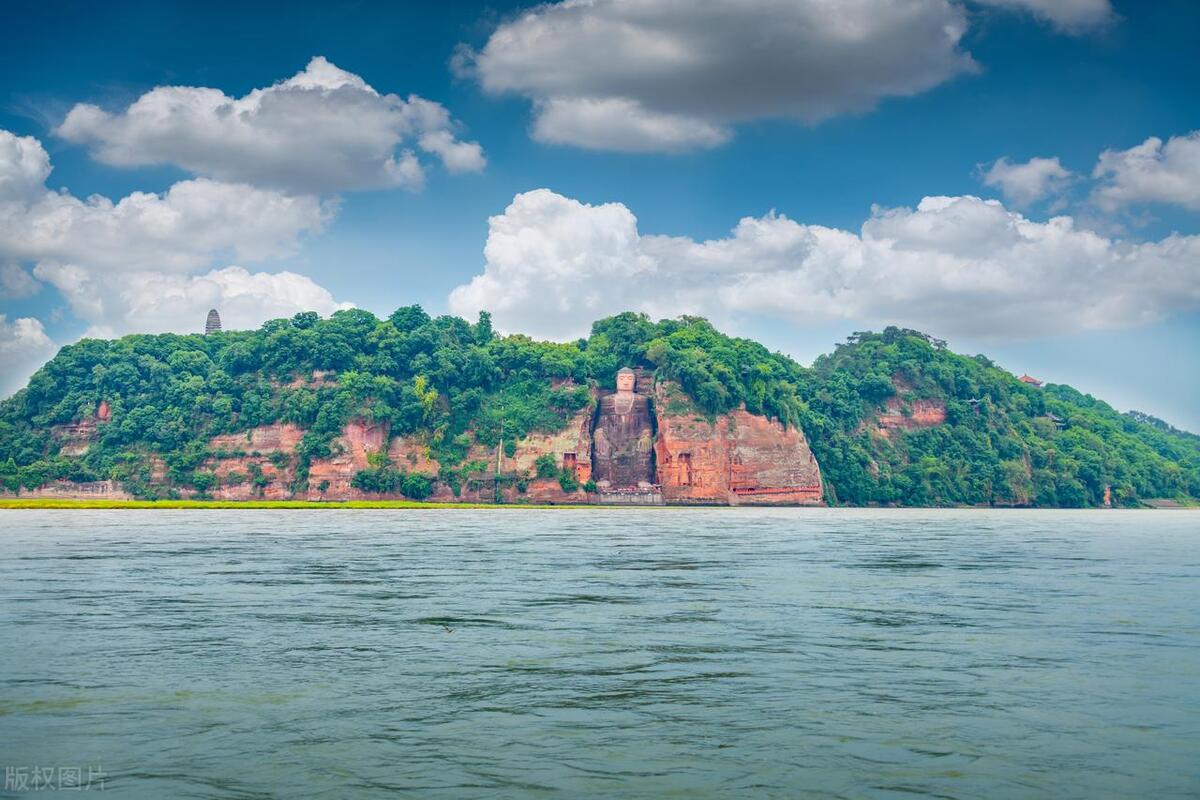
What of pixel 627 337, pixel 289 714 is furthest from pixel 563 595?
pixel 627 337

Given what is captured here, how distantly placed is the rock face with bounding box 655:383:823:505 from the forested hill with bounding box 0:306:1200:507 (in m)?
3.56

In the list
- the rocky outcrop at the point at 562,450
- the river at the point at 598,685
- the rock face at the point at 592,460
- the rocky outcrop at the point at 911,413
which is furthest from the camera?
the rocky outcrop at the point at 911,413

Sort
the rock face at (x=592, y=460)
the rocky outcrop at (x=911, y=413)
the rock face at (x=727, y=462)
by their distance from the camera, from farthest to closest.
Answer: the rocky outcrop at (x=911, y=413), the rock face at (x=727, y=462), the rock face at (x=592, y=460)

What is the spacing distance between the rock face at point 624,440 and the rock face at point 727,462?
8.22 ft

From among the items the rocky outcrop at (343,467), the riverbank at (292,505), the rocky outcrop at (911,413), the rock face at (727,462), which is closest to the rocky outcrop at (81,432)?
the riverbank at (292,505)

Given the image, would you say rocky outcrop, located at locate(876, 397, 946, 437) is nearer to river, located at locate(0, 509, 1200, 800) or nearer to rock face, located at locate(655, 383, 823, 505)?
rock face, located at locate(655, 383, 823, 505)

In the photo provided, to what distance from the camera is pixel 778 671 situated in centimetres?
1616

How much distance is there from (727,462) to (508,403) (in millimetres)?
34242

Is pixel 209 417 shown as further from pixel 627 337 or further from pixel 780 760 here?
pixel 780 760

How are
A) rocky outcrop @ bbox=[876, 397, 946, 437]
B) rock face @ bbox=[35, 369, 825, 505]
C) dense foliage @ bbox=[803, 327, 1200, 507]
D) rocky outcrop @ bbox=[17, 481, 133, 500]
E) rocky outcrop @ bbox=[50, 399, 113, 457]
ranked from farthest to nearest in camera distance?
rocky outcrop @ bbox=[876, 397, 946, 437], dense foliage @ bbox=[803, 327, 1200, 507], rocky outcrop @ bbox=[50, 399, 113, 457], rock face @ bbox=[35, 369, 825, 505], rocky outcrop @ bbox=[17, 481, 133, 500]

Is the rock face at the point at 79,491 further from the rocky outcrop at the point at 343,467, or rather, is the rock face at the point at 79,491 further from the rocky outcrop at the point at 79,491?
the rocky outcrop at the point at 343,467

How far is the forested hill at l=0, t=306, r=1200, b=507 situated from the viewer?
142 meters

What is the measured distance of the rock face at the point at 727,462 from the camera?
474 feet

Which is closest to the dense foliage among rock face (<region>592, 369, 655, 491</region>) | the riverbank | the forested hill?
the forested hill
